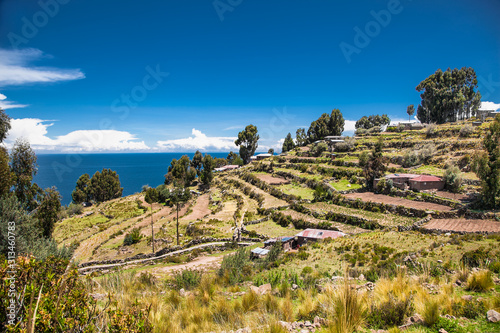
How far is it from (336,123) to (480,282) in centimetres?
7589

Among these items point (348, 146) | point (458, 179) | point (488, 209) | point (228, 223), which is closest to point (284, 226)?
point (228, 223)

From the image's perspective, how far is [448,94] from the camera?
60438 millimetres

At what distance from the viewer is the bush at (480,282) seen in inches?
241

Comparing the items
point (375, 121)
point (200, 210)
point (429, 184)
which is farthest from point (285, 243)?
point (375, 121)

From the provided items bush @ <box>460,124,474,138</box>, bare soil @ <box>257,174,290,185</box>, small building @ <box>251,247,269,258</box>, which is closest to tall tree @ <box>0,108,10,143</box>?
small building @ <box>251,247,269,258</box>

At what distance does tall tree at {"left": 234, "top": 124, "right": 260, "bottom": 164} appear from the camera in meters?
77.5

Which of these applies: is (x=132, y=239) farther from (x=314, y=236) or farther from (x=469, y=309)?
(x=469, y=309)

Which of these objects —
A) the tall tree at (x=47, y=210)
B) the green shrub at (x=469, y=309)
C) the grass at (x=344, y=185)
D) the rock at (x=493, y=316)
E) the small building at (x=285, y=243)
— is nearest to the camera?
the rock at (x=493, y=316)

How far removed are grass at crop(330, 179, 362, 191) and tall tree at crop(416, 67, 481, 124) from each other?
149 feet

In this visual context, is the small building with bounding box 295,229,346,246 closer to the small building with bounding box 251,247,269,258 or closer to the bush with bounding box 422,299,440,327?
the small building with bounding box 251,247,269,258

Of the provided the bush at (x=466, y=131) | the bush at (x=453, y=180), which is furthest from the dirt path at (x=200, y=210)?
the bush at (x=466, y=131)

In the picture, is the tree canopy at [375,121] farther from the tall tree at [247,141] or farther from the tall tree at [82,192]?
the tall tree at [82,192]

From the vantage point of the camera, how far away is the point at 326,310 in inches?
203

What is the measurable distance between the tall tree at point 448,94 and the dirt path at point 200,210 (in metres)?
63.4
